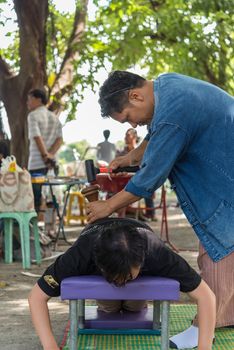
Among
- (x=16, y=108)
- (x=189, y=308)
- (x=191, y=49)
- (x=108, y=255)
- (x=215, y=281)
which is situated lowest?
(x=189, y=308)

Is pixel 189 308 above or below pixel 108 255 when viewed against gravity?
below

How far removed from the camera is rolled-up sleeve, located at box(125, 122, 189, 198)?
3.42 meters

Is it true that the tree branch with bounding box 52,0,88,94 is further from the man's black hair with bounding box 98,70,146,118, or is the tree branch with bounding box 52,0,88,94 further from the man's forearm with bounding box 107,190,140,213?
the man's forearm with bounding box 107,190,140,213

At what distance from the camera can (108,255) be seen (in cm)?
313

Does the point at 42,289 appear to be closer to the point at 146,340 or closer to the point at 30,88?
the point at 146,340

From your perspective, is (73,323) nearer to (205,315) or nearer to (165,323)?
(165,323)

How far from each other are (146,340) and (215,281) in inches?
20.1

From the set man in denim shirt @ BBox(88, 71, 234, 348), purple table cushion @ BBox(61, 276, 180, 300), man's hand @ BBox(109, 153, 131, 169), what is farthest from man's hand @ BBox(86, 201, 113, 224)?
man's hand @ BBox(109, 153, 131, 169)

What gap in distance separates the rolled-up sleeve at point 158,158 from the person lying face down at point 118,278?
19 centimetres

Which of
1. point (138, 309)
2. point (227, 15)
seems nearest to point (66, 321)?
point (138, 309)

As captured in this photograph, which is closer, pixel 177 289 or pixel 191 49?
pixel 177 289

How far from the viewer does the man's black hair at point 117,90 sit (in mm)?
3473

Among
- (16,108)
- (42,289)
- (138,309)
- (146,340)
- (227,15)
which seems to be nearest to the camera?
(42,289)

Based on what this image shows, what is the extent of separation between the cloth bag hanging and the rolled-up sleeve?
3.28m
